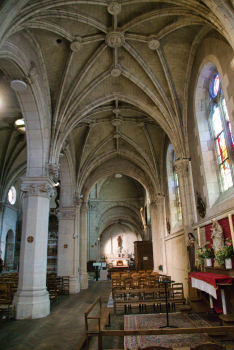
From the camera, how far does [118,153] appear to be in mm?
20531

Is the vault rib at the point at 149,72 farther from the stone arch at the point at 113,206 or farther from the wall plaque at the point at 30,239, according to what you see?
the stone arch at the point at 113,206

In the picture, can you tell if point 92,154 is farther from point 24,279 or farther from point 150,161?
point 24,279

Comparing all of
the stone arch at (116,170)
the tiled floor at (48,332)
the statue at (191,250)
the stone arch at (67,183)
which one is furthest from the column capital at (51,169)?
the stone arch at (116,170)

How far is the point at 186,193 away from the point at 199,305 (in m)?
4.78

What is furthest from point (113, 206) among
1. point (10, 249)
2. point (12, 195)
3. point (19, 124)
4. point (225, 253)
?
point (225, 253)

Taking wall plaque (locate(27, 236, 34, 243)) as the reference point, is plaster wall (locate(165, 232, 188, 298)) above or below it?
below

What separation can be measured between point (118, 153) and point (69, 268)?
9.05m

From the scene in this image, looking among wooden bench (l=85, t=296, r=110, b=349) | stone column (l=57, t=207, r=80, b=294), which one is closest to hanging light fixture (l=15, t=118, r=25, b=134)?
stone column (l=57, t=207, r=80, b=294)

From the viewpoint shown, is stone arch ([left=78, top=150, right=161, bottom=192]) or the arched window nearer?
the arched window

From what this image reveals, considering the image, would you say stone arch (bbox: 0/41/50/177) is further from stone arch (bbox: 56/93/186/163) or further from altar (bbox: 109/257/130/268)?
altar (bbox: 109/257/130/268)

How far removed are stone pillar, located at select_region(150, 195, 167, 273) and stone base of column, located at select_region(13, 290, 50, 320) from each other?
31.8 feet

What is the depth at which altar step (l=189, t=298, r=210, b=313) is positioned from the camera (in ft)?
25.3

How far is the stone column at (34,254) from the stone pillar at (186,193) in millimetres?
5588

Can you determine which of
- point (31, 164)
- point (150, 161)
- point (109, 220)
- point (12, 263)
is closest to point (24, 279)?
point (31, 164)
